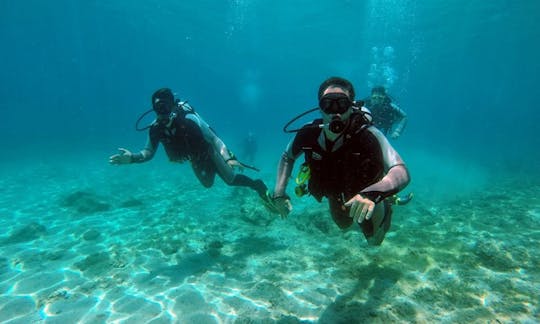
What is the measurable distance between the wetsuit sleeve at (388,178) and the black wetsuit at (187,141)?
12.5 feet

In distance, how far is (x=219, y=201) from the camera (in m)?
12.9

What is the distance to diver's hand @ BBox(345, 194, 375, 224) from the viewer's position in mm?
2826

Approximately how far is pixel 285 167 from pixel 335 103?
1357 mm

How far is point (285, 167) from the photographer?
4594 mm

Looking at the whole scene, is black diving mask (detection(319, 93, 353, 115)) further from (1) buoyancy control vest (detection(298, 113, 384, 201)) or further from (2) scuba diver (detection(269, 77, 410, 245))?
(1) buoyancy control vest (detection(298, 113, 384, 201))

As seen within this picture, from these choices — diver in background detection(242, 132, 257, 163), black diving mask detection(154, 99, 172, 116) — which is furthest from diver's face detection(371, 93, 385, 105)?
diver in background detection(242, 132, 257, 163)

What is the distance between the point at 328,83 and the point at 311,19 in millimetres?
41731

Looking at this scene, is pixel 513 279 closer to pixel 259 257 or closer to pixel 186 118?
pixel 259 257

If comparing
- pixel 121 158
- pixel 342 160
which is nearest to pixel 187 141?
pixel 121 158

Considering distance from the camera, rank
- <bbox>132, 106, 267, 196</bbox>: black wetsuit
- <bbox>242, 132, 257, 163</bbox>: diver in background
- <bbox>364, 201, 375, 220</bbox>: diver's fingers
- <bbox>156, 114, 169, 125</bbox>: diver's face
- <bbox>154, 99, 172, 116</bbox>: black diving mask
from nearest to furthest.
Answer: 1. <bbox>364, 201, 375, 220</bbox>: diver's fingers
2. <bbox>154, 99, 172, 116</bbox>: black diving mask
3. <bbox>156, 114, 169, 125</bbox>: diver's face
4. <bbox>132, 106, 267, 196</bbox>: black wetsuit
5. <bbox>242, 132, 257, 163</bbox>: diver in background

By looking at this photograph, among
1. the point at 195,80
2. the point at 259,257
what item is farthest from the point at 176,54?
the point at 259,257

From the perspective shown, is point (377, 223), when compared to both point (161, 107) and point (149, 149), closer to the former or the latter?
point (161, 107)

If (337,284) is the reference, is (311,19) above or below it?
above

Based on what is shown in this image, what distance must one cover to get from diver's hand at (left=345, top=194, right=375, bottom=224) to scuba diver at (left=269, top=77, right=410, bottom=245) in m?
0.07
